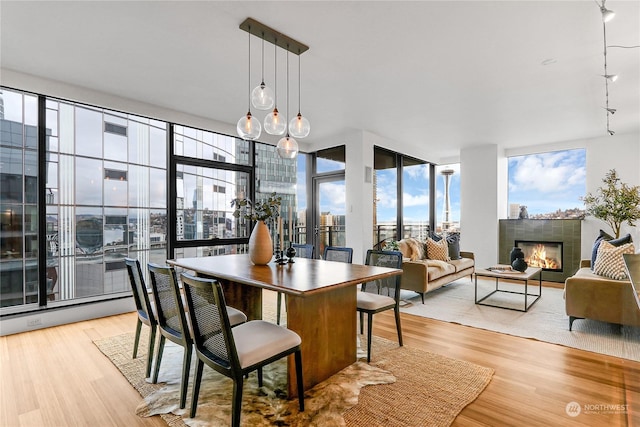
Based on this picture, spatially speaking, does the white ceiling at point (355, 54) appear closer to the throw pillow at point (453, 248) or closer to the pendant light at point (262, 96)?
the pendant light at point (262, 96)

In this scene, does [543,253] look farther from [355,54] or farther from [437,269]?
[355,54]

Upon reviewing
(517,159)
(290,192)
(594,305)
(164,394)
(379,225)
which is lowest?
(164,394)

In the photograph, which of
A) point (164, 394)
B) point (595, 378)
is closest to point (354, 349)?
point (164, 394)

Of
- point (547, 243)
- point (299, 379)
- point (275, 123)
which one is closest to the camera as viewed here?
point (299, 379)

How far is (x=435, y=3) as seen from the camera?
7.35ft

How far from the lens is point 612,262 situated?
11.0 ft

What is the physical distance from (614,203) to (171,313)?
6.66 meters

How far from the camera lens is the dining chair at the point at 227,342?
164 cm

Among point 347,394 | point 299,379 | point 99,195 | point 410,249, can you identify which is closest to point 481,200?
point 410,249

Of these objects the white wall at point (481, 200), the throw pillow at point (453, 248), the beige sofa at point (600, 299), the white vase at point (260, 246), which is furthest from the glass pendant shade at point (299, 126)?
the white wall at point (481, 200)

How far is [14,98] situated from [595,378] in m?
6.05

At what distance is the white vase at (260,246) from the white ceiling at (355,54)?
164 centimetres

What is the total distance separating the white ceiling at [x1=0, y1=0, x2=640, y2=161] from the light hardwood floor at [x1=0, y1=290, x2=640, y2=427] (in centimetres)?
251

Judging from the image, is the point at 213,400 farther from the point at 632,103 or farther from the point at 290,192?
the point at 632,103
